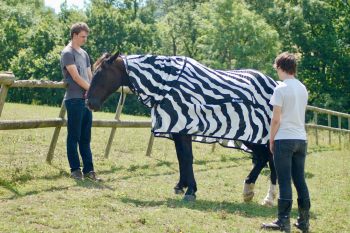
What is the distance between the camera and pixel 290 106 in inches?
224

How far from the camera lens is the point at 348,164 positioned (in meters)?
13.1

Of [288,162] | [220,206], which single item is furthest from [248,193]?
[288,162]

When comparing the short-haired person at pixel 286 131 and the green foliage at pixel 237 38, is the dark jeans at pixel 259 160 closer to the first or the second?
the short-haired person at pixel 286 131

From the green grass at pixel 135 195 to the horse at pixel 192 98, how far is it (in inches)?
29.8

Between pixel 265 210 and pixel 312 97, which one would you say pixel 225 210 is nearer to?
pixel 265 210

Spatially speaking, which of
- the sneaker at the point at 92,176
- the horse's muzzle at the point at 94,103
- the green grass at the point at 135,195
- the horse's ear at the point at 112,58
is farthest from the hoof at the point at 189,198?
the horse's ear at the point at 112,58

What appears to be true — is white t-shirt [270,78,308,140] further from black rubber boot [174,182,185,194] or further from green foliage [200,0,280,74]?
green foliage [200,0,280,74]

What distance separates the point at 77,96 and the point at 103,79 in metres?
0.63

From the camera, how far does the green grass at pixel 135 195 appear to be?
568 centimetres

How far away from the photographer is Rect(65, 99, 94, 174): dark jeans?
7.81 meters

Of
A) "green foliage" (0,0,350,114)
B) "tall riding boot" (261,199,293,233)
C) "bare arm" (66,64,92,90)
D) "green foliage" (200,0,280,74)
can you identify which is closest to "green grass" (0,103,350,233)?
"tall riding boot" (261,199,293,233)

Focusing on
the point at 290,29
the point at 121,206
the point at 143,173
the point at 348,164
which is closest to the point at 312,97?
the point at 290,29

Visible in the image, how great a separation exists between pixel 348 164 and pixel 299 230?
296 inches

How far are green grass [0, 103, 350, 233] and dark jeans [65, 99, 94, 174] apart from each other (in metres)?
0.29
